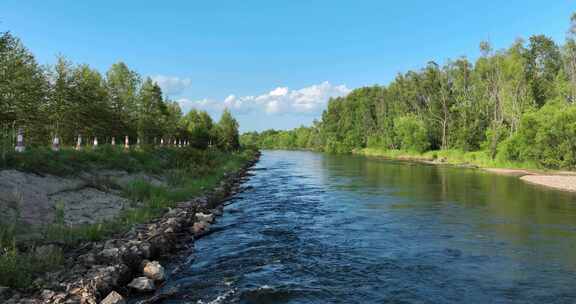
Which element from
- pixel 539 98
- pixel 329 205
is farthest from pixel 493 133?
pixel 329 205

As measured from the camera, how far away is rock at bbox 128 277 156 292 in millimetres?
9250

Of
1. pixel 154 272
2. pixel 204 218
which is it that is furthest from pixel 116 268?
pixel 204 218

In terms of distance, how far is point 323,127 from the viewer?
168 metres

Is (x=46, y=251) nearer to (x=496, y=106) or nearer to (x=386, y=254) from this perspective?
(x=386, y=254)

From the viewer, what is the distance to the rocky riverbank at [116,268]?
7.74 metres

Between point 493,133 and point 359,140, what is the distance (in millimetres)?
71722

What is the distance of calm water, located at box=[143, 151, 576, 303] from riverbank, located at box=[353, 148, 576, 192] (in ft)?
43.8

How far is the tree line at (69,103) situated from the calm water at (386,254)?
13.3 meters

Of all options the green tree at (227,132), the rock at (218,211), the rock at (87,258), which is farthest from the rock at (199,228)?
the green tree at (227,132)

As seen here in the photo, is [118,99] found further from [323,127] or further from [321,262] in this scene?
[323,127]

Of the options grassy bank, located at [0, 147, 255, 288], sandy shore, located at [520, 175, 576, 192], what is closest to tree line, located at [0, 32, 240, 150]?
grassy bank, located at [0, 147, 255, 288]

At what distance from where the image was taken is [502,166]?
55500 mm

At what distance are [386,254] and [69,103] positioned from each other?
37781 mm

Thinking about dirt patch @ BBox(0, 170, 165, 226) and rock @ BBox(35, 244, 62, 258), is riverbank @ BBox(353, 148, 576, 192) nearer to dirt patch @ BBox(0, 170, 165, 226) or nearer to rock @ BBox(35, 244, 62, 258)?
dirt patch @ BBox(0, 170, 165, 226)
